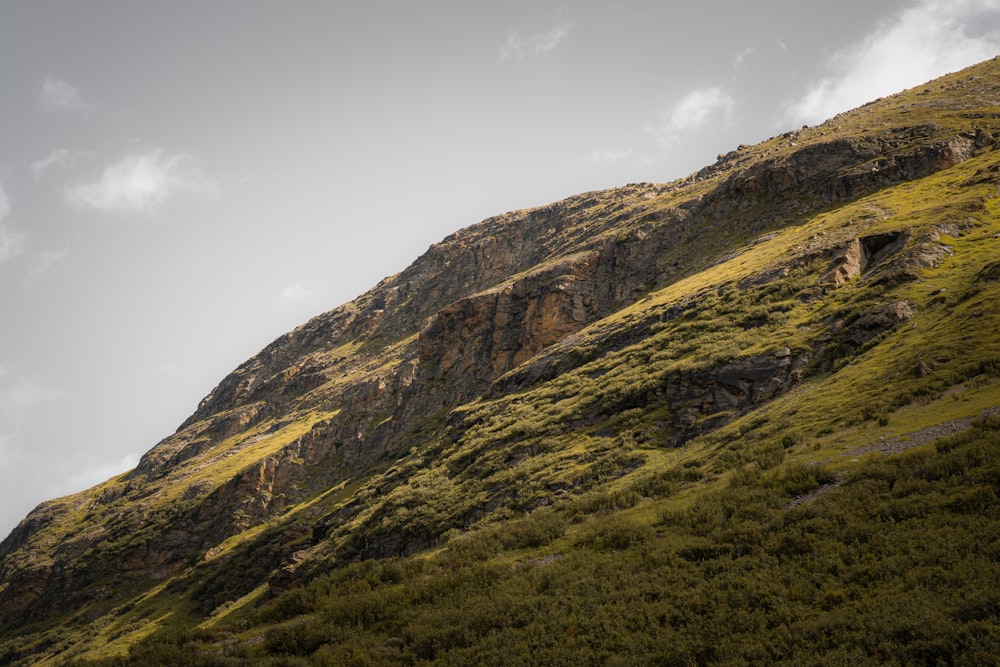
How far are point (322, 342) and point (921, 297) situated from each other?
6122 inches

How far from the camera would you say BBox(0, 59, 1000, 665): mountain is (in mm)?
12430

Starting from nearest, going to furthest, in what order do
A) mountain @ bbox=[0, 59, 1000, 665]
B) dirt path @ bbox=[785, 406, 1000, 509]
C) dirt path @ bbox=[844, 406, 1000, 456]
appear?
mountain @ bbox=[0, 59, 1000, 665] < dirt path @ bbox=[785, 406, 1000, 509] < dirt path @ bbox=[844, 406, 1000, 456]

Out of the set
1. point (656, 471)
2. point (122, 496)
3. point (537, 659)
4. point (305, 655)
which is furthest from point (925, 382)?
point (122, 496)

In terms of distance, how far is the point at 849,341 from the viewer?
31734 mm

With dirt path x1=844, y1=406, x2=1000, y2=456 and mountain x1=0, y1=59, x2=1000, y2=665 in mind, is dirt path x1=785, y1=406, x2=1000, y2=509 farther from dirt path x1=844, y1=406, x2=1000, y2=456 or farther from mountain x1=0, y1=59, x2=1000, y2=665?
mountain x1=0, y1=59, x2=1000, y2=665

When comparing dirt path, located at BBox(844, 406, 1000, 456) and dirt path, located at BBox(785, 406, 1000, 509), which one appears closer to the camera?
dirt path, located at BBox(785, 406, 1000, 509)

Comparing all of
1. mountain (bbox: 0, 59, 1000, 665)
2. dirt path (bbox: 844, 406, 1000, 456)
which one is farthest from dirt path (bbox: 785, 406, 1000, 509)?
mountain (bbox: 0, 59, 1000, 665)

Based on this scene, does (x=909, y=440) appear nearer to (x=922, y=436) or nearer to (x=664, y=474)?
(x=922, y=436)

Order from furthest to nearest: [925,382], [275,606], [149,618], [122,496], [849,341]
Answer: [122,496], [149,618], [849,341], [925,382], [275,606]

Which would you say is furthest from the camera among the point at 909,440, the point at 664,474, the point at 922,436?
the point at 664,474

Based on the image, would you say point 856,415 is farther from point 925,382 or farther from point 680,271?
point 680,271

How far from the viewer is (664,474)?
26328 mm

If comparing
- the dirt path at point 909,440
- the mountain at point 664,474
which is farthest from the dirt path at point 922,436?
the mountain at point 664,474

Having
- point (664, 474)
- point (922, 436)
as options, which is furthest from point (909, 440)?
point (664, 474)
